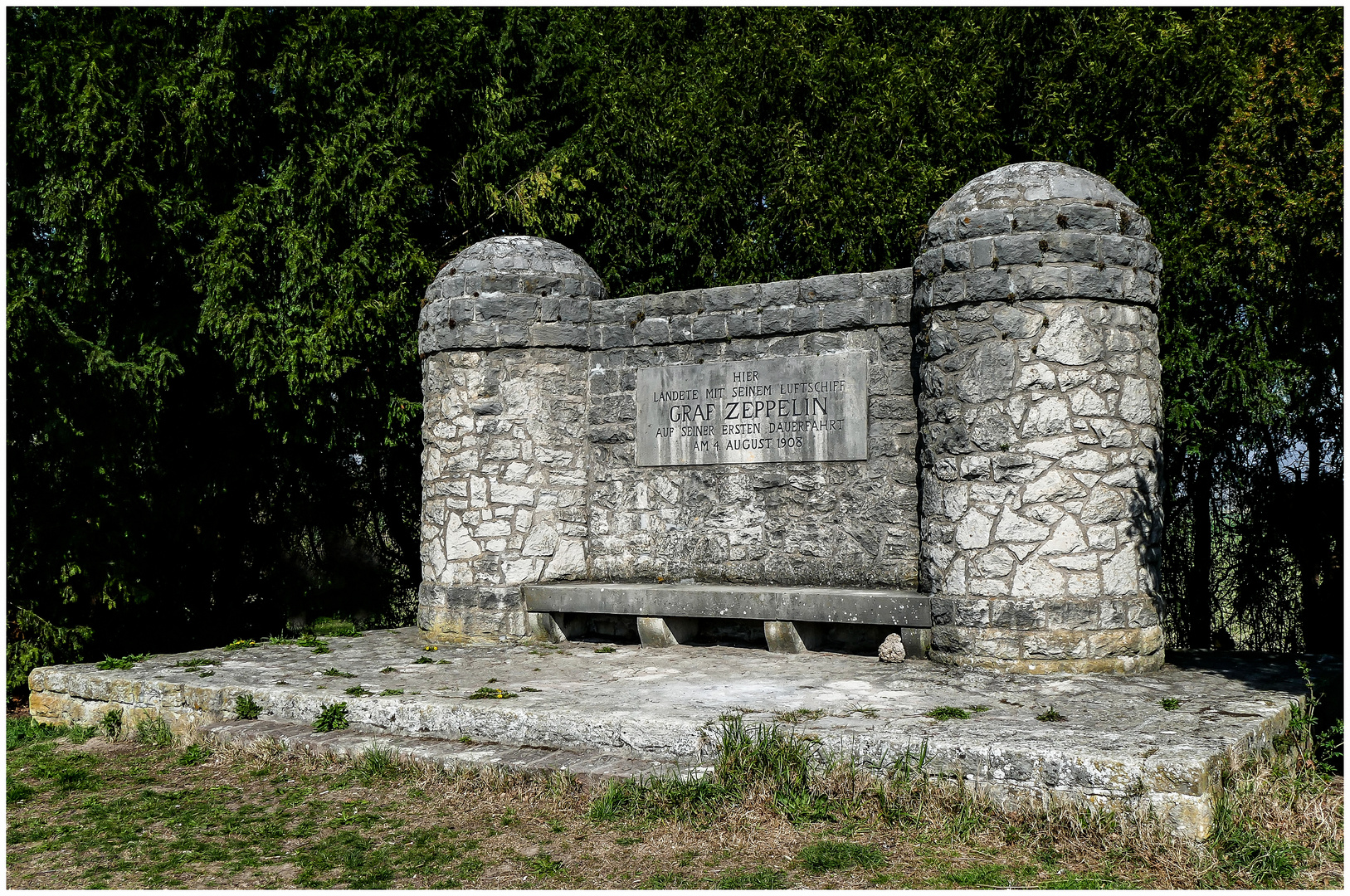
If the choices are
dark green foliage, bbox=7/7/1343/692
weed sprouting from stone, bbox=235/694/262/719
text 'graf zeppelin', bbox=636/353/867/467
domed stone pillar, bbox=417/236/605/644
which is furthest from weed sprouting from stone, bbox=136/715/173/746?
text 'graf zeppelin', bbox=636/353/867/467

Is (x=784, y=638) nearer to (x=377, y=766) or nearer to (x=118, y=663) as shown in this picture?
(x=377, y=766)

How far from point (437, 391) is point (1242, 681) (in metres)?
5.70

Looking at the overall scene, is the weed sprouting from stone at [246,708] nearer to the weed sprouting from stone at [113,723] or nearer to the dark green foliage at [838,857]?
the weed sprouting from stone at [113,723]

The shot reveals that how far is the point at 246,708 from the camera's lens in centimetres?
662

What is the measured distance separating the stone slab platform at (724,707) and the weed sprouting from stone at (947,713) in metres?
0.08

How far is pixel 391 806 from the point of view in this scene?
523 centimetres

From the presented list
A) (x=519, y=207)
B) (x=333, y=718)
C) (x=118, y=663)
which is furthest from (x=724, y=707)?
(x=519, y=207)

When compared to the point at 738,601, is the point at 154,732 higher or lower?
lower

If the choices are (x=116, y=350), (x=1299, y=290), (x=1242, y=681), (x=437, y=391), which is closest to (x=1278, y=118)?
(x=1299, y=290)

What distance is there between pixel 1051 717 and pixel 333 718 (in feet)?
12.3

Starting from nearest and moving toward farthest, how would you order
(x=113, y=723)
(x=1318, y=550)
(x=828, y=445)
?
1. (x=113, y=723)
2. (x=828, y=445)
3. (x=1318, y=550)

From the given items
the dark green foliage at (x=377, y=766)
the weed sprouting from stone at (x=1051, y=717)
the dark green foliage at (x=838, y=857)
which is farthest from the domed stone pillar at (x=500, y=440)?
the dark green foliage at (x=838, y=857)

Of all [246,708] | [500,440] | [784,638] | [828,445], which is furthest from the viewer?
[500,440]

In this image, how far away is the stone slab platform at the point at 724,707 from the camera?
15.1 ft
